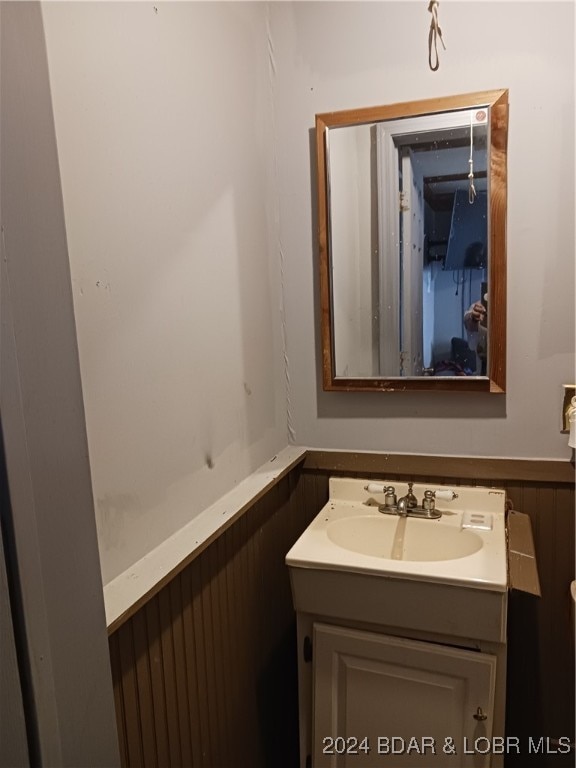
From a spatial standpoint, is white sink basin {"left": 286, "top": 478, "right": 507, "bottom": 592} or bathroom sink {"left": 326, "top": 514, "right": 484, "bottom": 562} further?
bathroom sink {"left": 326, "top": 514, "right": 484, "bottom": 562}

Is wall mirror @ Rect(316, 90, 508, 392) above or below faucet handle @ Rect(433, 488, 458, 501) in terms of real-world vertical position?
above

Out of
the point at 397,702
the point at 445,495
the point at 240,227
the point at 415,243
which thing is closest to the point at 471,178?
the point at 415,243

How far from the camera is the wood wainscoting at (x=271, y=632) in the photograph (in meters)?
0.98

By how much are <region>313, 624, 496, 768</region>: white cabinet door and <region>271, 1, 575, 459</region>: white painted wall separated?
537 mm

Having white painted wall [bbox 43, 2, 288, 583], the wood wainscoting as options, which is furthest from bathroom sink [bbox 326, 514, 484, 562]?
white painted wall [bbox 43, 2, 288, 583]

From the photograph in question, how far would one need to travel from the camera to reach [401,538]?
1.37 meters

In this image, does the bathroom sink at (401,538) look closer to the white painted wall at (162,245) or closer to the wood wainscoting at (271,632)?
the wood wainscoting at (271,632)

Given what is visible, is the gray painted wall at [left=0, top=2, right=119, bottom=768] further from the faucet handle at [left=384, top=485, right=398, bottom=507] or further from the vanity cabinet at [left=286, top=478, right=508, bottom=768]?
the faucet handle at [left=384, top=485, right=398, bottom=507]

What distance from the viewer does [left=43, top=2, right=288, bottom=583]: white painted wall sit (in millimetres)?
801

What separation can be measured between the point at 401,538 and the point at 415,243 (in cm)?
76

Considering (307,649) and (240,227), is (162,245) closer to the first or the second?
(240,227)

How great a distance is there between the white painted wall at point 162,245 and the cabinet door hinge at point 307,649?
0.40 meters

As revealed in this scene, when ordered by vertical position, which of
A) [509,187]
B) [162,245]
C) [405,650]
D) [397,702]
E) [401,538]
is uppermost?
[509,187]

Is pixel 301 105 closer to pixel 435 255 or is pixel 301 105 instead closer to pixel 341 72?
pixel 341 72
